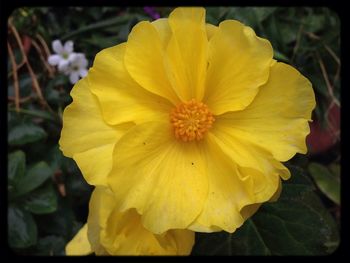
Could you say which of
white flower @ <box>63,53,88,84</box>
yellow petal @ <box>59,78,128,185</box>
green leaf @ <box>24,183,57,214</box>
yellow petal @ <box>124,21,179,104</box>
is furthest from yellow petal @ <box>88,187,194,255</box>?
white flower @ <box>63,53,88,84</box>

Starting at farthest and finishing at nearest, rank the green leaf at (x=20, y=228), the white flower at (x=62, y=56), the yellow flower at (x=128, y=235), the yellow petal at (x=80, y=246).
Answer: the white flower at (x=62, y=56), the green leaf at (x=20, y=228), the yellow petal at (x=80, y=246), the yellow flower at (x=128, y=235)

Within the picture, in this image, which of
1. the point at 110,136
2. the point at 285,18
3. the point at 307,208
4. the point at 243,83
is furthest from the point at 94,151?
the point at 285,18

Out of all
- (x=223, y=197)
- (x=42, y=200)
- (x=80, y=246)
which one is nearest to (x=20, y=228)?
(x=42, y=200)

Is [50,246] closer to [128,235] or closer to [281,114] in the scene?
[128,235]

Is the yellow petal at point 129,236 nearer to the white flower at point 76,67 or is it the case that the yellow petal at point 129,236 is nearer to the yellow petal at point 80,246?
the yellow petal at point 80,246

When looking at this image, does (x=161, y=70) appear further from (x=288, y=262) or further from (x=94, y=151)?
(x=288, y=262)

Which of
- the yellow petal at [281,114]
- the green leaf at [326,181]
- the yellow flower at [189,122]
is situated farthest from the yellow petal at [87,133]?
the green leaf at [326,181]

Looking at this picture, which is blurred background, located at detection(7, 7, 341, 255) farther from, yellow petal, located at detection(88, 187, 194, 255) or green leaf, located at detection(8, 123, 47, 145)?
yellow petal, located at detection(88, 187, 194, 255)
